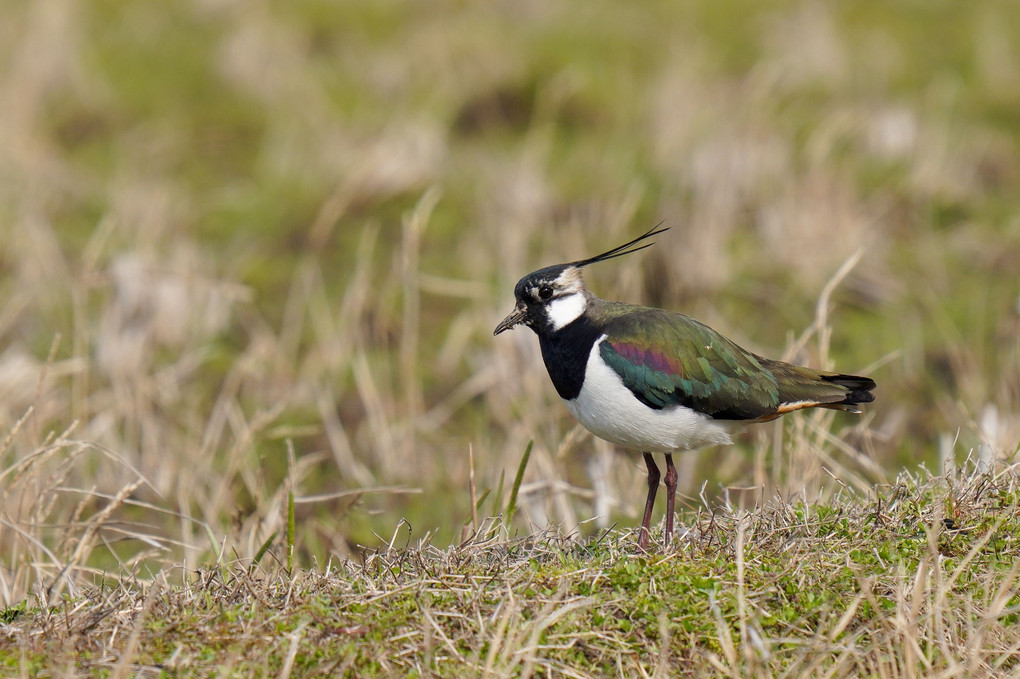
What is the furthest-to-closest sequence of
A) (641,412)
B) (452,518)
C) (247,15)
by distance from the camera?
(247,15) < (452,518) < (641,412)

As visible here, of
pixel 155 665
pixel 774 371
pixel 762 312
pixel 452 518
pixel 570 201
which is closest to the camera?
pixel 155 665

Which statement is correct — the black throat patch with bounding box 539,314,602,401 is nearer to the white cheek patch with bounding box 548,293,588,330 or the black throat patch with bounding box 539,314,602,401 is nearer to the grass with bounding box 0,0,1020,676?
the white cheek patch with bounding box 548,293,588,330

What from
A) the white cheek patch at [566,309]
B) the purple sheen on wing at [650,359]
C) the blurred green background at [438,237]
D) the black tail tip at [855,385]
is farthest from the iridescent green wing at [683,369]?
the blurred green background at [438,237]

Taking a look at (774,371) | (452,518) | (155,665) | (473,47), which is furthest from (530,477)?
(473,47)

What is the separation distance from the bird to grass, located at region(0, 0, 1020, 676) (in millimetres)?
323

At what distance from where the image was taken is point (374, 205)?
29.8ft

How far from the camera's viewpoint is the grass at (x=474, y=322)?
130 inches

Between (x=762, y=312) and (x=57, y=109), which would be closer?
(x=762, y=312)

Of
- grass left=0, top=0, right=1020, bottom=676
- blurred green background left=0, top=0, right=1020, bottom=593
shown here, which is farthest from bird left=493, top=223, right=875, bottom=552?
blurred green background left=0, top=0, right=1020, bottom=593

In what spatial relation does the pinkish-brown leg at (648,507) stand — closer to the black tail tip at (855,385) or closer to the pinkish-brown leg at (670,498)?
the pinkish-brown leg at (670,498)

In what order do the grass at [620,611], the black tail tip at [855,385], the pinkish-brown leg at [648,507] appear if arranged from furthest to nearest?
the black tail tip at [855,385], the pinkish-brown leg at [648,507], the grass at [620,611]

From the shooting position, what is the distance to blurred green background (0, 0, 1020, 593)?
19.0 ft

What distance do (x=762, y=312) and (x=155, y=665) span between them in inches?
208

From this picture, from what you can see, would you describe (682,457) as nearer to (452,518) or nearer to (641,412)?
(452,518)
